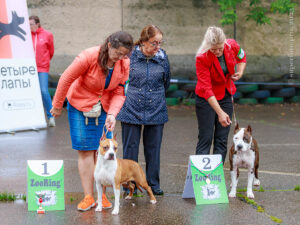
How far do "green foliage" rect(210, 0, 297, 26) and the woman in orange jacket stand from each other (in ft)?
26.4

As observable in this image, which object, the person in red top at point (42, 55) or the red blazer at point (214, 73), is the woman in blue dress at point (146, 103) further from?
the person in red top at point (42, 55)

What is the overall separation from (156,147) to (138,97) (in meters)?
0.60

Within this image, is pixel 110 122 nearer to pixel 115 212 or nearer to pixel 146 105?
pixel 146 105

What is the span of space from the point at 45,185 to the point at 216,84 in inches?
87.4

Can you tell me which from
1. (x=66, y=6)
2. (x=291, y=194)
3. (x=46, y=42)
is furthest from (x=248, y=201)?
(x=66, y=6)

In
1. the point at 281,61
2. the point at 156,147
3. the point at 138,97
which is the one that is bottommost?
the point at 281,61

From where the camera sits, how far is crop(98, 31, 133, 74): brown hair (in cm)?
497

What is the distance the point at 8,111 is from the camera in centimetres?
973

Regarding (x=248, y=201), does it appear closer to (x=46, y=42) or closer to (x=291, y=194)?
(x=291, y=194)

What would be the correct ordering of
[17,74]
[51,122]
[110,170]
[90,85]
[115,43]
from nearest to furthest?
[115,43] < [110,170] < [90,85] < [17,74] < [51,122]

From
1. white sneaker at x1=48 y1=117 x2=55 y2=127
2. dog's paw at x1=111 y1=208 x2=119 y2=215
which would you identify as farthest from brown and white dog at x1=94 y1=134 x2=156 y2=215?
white sneaker at x1=48 y1=117 x2=55 y2=127

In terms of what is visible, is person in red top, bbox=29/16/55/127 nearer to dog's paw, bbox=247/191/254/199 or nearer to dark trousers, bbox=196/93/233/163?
dark trousers, bbox=196/93/233/163

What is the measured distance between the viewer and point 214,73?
6016 millimetres

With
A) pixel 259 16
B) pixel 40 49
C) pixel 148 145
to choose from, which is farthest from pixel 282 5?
pixel 148 145
